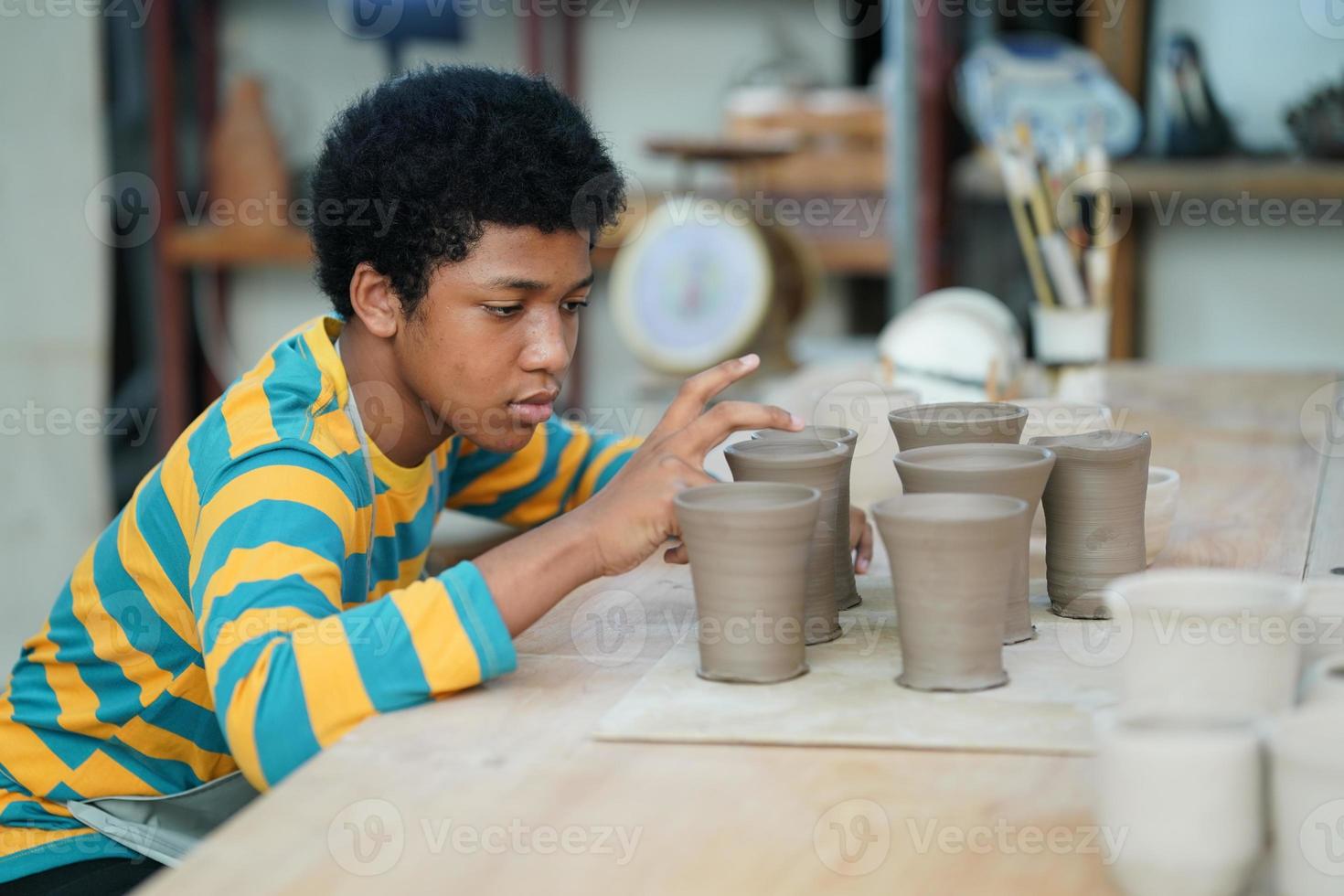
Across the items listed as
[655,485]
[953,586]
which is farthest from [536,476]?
[953,586]

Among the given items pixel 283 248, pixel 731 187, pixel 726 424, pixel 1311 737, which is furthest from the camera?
pixel 283 248

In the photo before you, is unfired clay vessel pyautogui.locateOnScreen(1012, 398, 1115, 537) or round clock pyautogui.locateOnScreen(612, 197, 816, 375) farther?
round clock pyautogui.locateOnScreen(612, 197, 816, 375)

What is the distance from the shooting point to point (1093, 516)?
106 centimetres

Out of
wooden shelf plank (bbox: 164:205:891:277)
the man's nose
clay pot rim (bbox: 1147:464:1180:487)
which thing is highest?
wooden shelf plank (bbox: 164:205:891:277)

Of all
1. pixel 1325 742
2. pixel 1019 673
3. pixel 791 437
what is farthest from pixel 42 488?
pixel 1325 742

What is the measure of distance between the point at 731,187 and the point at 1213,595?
8.11 ft

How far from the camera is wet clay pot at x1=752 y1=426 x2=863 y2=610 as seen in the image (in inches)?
43.2

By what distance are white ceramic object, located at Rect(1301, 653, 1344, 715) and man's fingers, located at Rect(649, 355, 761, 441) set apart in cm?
53

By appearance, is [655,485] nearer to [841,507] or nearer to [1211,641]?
[841,507]

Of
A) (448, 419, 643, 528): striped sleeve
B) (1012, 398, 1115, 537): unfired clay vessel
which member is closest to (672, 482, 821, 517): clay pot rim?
(1012, 398, 1115, 537): unfired clay vessel

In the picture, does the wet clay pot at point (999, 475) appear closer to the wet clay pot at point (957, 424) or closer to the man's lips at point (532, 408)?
the wet clay pot at point (957, 424)

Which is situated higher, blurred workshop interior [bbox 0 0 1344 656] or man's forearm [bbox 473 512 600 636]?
blurred workshop interior [bbox 0 0 1344 656]

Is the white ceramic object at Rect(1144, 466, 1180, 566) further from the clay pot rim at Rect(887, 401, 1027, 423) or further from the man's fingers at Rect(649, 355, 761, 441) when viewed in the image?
the man's fingers at Rect(649, 355, 761, 441)

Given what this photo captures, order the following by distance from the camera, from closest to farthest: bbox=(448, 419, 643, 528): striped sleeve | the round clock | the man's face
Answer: the man's face, bbox=(448, 419, 643, 528): striped sleeve, the round clock
